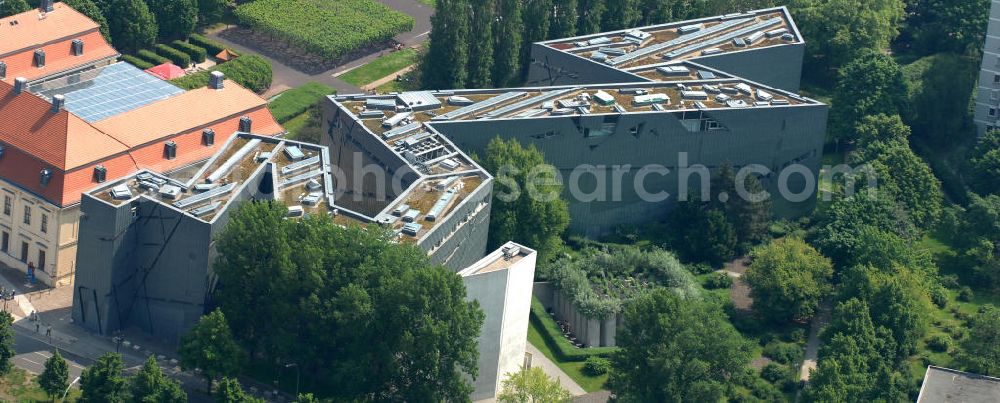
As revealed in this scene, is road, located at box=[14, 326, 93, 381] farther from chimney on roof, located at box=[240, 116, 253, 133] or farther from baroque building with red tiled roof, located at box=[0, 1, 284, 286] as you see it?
chimney on roof, located at box=[240, 116, 253, 133]

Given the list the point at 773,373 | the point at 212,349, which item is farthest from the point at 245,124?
the point at 773,373

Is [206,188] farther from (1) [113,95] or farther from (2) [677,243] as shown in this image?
(2) [677,243]

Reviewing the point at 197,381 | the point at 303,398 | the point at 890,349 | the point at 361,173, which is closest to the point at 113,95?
the point at 361,173

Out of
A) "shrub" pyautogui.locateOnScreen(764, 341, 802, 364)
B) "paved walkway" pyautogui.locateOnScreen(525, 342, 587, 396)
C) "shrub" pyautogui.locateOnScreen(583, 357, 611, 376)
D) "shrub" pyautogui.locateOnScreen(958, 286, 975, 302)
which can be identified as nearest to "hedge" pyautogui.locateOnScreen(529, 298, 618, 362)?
"shrub" pyautogui.locateOnScreen(583, 357, 611, 376)

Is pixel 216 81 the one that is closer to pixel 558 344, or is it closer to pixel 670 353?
pixel 558 344

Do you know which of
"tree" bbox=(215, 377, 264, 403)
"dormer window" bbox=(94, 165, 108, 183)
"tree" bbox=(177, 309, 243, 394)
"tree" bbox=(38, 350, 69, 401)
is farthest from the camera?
"dormer window" bbox=(94, 165, 108, 183)
